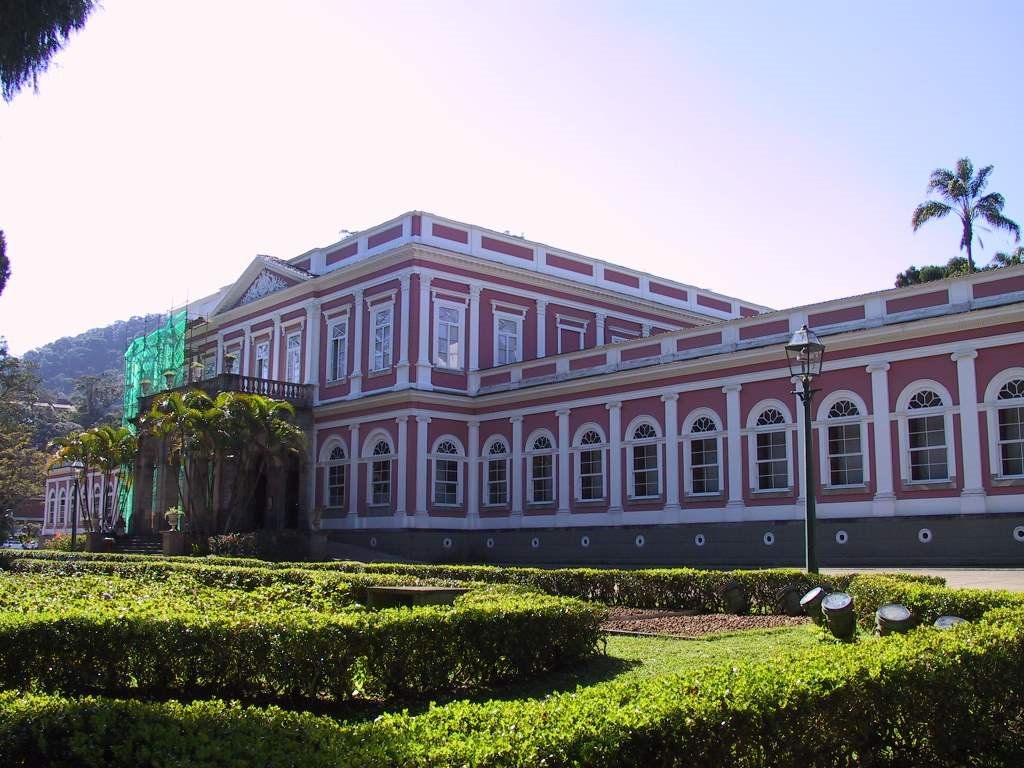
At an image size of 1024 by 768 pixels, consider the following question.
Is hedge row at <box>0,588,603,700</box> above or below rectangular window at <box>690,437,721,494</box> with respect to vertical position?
below

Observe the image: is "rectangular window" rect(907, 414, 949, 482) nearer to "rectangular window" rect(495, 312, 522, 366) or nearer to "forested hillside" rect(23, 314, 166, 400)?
"rectangular window" rect(495, 312, 522, 366)

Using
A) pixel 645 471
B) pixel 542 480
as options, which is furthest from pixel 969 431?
pixel 542 480

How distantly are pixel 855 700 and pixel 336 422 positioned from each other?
2944 cm

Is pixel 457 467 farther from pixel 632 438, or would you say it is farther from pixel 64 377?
pixel 64 377

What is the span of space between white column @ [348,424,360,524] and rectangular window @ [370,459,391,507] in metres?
0.75

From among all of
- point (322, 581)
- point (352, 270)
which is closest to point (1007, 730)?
point (322, 581)

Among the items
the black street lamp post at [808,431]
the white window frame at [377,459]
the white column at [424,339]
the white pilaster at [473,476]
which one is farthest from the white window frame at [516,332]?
the black street lamp post at [808,431]

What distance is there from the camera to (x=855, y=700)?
6172 mm

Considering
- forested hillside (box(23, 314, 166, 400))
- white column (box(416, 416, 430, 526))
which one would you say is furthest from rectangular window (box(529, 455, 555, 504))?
forested hillside (box(23, 314, 166, 400))

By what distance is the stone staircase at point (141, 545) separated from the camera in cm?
3099

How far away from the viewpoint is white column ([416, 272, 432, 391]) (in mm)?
31688

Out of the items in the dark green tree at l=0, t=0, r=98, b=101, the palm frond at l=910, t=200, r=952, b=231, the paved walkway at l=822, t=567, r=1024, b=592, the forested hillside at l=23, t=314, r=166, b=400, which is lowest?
the paved walkway at l=822, t=567, r=1024, b=592

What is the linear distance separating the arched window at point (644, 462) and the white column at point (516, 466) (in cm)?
446

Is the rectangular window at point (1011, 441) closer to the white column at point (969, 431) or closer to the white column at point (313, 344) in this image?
the white column at point (969, 431)
